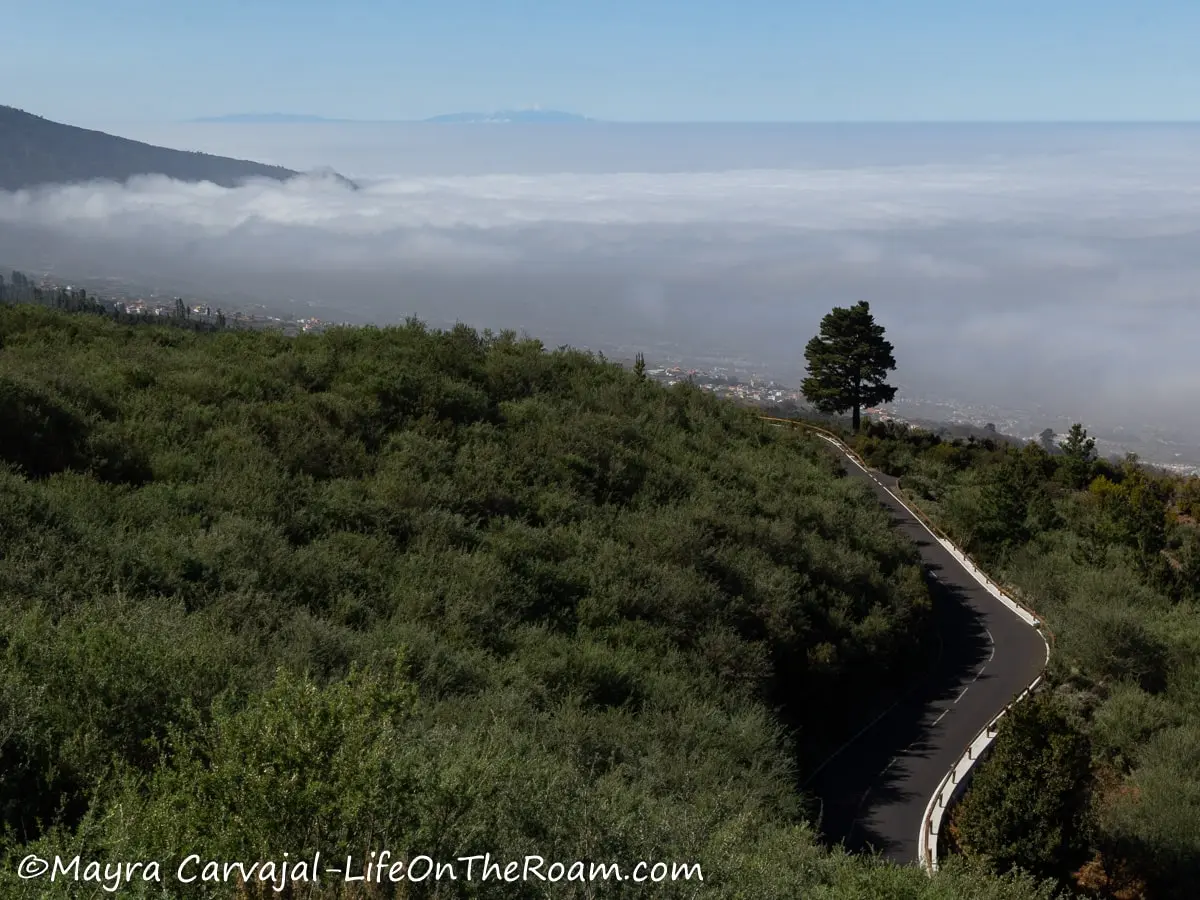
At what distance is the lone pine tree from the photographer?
38344 millimetres

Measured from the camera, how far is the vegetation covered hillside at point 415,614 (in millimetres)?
5609

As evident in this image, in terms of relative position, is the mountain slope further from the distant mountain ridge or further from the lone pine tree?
the lone pine tree

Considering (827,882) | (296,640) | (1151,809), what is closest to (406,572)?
(296,640)

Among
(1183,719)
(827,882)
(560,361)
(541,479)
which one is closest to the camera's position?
(827,882)

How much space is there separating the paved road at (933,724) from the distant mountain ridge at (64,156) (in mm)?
156775

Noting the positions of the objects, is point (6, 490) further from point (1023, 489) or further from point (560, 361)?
point (1023, 489)

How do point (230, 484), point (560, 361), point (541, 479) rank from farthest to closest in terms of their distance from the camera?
point (560, 361), point (541, 479), point (230, 484)

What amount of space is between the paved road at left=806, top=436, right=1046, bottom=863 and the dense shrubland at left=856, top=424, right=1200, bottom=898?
0.79 metres

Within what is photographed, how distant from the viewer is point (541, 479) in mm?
17703

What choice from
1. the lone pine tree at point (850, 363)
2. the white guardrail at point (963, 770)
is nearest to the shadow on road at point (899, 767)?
the white guardrail at point (963, 770)

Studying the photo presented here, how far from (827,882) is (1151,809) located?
7354 millimetres

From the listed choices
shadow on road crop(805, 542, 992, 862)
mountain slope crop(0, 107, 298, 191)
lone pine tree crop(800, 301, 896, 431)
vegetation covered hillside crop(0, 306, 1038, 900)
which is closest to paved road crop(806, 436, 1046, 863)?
shadow on road crop(805, 542, 992, 862)

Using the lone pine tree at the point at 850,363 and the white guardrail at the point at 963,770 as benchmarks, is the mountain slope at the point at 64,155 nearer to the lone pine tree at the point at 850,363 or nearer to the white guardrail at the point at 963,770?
the lone pine tree at the point at 850,363

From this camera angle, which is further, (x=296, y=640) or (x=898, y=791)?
(x=898, y=791)
